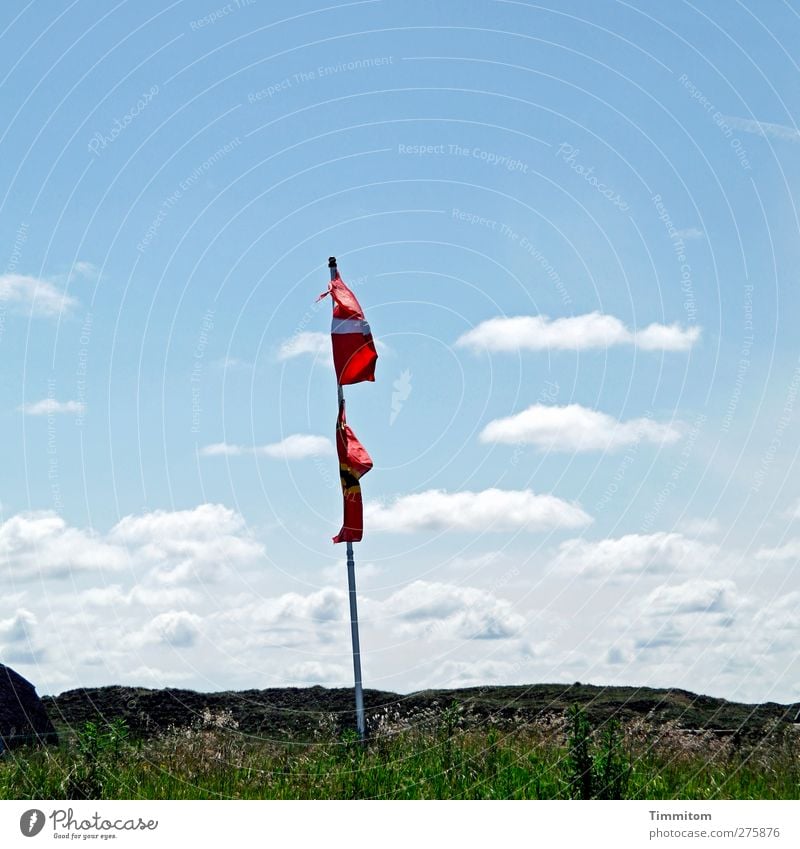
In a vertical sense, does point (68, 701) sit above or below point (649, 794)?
above

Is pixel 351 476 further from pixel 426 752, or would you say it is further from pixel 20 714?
pixel 20 714

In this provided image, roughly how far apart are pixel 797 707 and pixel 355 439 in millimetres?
8549

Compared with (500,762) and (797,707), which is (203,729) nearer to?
(500,762)

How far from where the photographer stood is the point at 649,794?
41.0ft

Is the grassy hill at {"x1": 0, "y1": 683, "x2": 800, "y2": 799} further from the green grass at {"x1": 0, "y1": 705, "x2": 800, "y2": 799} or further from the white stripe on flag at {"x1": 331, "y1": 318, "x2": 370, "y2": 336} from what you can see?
the white stripe on flag at {"x1": 331, "y1": 318, "x2": 370, "y2": 336}

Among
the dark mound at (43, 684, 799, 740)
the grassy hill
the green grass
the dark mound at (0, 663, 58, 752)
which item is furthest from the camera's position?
the dark mound at (43, 684, 799, 740)

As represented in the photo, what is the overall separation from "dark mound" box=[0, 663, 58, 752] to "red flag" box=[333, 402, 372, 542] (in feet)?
17.9

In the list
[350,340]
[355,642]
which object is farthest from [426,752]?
[350,340]

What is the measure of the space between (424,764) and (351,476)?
165 inches

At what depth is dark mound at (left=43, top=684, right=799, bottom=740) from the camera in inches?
658

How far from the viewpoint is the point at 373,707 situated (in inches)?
706
